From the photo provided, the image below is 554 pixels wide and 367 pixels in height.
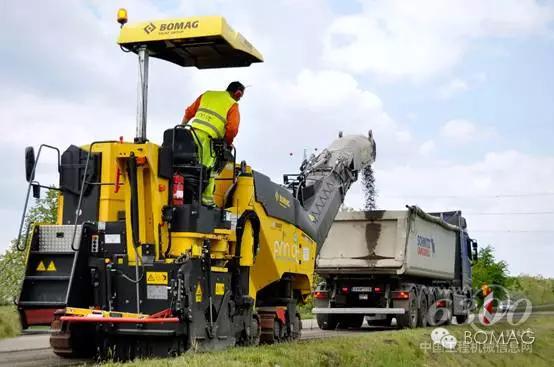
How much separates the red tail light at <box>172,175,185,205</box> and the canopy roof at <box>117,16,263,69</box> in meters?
1.93

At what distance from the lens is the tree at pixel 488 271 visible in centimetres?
3206

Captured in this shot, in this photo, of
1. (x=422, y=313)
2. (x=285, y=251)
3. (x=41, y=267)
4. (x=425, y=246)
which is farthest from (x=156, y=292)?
(x=425, y=246)

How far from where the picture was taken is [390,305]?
18141 mm

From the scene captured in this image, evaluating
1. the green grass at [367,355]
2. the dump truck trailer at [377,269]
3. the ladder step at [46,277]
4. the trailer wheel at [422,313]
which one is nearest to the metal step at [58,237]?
the ladder step at [46,277]

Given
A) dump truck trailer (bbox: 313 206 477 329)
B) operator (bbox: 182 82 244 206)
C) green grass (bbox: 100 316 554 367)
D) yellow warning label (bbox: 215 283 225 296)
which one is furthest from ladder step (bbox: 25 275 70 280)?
dump truck trailer (bbox: 313 206 477 329)

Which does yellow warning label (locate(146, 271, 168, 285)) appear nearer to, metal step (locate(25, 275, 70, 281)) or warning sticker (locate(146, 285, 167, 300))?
warning sticker (locate(146, 285, 167, 300))

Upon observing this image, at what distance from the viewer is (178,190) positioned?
32.6 ft

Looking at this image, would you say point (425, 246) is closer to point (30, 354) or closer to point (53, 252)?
point (30, 354)

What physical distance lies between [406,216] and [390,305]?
2.15m

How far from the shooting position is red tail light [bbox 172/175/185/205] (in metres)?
9.89

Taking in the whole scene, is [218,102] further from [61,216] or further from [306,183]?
[306,183]

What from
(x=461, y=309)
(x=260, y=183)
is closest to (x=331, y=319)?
(x=461, y=309)

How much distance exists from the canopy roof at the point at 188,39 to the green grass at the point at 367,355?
4.19m

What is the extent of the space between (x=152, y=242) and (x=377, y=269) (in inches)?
364
